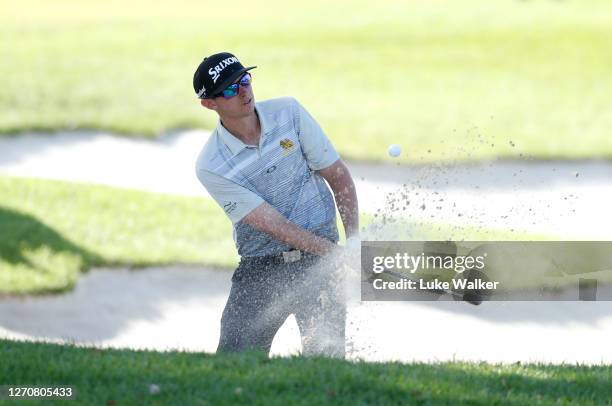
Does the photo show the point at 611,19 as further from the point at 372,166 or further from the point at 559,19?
the point at 372,166

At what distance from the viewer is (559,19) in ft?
93.5

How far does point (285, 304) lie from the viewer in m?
7.20

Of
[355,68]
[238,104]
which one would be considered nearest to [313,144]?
[238,104]

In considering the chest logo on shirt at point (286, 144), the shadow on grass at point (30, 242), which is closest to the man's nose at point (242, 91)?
the chest logo on shirt at point (286, 144)

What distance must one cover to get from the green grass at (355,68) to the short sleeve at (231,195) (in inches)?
400

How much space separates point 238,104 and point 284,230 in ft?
2.55

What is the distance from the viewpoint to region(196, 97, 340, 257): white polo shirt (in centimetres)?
711

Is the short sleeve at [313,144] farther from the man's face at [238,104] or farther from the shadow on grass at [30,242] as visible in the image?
the shadow on grass at [30,242]

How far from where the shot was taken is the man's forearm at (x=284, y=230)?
6936mm

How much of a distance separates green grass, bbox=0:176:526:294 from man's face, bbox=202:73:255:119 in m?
3.98

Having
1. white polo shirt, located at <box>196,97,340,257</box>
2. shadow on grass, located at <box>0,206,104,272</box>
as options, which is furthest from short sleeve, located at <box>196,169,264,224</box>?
shadow on grass, located at <box>0,206,104,272</box>

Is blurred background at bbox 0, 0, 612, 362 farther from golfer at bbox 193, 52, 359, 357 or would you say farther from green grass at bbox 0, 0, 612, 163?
golfer at bbox 193, 52, 359, 357

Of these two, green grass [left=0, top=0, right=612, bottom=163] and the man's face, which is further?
green grass [left=0, top=0, right=612, bottom=163]

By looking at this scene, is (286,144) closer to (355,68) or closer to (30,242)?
(30,242)
